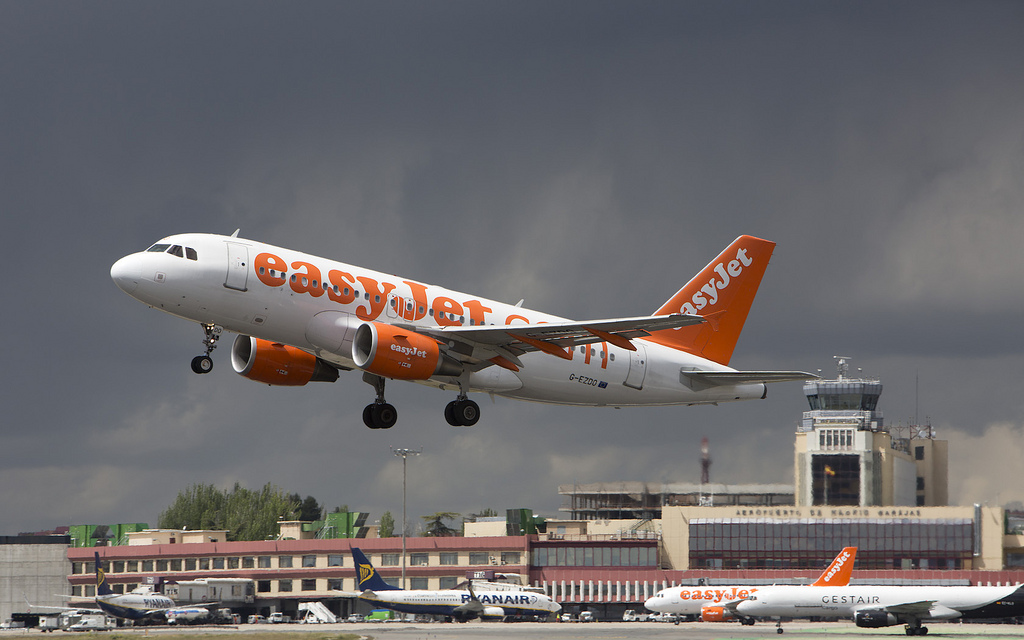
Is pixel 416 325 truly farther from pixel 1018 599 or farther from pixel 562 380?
pixel 1018 599

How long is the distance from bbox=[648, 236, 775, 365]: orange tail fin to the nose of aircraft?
26.2m

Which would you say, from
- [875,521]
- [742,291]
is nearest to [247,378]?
[742,291]

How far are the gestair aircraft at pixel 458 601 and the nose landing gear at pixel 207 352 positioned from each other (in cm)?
8217

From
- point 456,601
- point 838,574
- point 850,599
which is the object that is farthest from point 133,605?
point 850,599

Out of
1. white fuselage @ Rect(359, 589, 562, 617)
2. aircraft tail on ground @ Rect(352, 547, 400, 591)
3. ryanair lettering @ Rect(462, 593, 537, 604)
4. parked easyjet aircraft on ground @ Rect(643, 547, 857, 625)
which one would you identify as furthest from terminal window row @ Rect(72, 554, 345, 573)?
parked easyjet aircraft on ground @ Rect(643, 547, 857, 625)

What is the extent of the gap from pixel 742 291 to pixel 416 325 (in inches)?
864

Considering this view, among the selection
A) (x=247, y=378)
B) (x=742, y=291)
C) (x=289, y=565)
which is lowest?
(x=289, y=565)

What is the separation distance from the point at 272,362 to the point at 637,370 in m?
17.0

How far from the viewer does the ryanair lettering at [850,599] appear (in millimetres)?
105125

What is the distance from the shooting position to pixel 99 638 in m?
91.3

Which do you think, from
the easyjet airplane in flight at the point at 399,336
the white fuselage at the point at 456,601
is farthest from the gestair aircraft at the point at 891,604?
the easyjet airplane in flight at the point at 399,336

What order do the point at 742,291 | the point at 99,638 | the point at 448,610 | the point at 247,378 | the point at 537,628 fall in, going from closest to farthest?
the point at 247,378 → the point at 742,291 → the point at 99,638 → the point at 537,628 → the point at 448,610

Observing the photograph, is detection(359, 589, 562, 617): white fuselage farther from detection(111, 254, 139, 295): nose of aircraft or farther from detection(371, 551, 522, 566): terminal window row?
Result: detection(111, 254, 139, 295): nose of aircraft

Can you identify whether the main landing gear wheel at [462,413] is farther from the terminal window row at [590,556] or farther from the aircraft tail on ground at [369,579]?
the terminal window row at [590,556]
